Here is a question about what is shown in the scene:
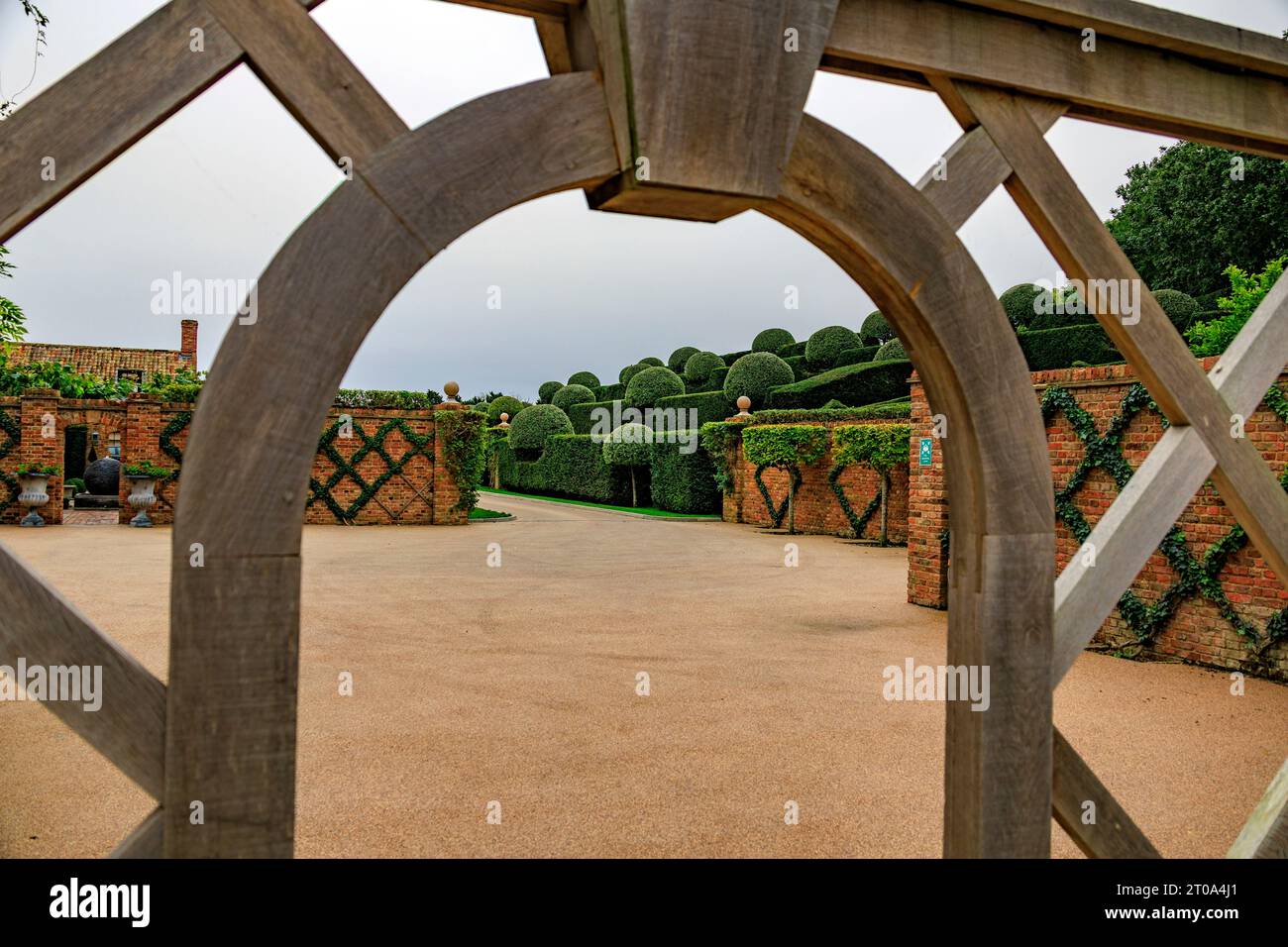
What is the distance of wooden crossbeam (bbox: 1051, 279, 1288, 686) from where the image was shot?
2322 millimetres

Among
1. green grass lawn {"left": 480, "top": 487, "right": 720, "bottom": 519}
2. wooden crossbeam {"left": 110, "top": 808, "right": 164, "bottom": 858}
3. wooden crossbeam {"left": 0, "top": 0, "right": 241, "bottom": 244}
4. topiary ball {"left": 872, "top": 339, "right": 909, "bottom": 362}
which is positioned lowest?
green grass lawn {"left": 480, "top": 487, "right": 720, "bottom": 519}

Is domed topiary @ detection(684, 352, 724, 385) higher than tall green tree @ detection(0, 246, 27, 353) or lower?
higher

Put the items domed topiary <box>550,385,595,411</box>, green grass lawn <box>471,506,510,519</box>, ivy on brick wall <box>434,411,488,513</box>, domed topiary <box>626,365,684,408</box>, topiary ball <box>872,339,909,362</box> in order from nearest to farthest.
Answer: ivy on brick wall <box>434,411,488,513</box> < green grass lawn <box>471,506,510,519</box> < topiary ball <box>872,339,909,362</box> < domed topiary <box>626,365,684,408</box> < domed topiary <box>550,385,595,411</box>

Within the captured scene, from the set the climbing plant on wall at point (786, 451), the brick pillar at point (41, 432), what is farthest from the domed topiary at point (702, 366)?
the brick pillar at point (41, 432)

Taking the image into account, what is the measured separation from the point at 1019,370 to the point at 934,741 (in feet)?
10.4

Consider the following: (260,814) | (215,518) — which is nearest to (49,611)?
(215,518)

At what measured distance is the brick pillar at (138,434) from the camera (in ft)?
51.1

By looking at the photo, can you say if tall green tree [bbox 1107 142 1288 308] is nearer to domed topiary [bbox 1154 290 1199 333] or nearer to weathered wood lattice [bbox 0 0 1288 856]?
domed topiary [bbox 1154 290 1199 333]

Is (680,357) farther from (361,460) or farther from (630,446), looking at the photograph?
(361,460)

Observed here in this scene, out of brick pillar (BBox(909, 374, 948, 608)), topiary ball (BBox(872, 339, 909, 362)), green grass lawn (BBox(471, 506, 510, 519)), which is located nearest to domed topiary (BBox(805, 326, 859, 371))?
topiary ball (BBox(872, 339, 909, 362))

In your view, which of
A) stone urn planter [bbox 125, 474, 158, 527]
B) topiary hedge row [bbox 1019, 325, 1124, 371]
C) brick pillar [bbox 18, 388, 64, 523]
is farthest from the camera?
topiary hedge row [bbox 1019, 325, 1124, 371]

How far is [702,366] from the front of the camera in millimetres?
29031

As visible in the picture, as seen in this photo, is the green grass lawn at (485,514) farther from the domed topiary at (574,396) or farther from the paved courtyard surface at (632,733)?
the domed topiary at (574,396)

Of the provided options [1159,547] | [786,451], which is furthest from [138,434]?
[1159,547]
